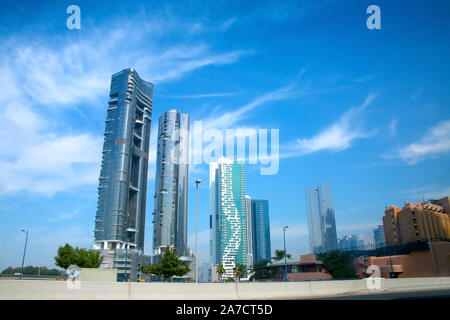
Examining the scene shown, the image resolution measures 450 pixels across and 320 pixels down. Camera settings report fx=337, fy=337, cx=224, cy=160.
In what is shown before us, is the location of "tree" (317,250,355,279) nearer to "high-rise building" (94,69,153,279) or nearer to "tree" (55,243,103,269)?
"tree" (55,243,103,269)

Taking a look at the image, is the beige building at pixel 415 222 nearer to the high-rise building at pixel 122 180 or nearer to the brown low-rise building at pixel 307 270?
the brown low-rise building at pixel 307 270

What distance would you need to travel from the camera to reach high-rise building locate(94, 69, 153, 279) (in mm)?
162250

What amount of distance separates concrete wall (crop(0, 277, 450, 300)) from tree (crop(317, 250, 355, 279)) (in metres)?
47.3

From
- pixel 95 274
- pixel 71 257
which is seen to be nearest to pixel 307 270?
pixel 71 257

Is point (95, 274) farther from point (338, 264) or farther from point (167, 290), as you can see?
point (338, 264)

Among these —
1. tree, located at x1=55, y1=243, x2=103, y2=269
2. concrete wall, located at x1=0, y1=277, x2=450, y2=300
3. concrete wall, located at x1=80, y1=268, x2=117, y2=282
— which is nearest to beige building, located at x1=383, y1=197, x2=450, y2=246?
concrete wall, located at x1=0, y1=277, x2=450, y2=300

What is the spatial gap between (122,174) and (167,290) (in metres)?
154

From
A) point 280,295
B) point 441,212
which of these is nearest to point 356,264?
point 441,212

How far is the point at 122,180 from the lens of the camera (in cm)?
16562

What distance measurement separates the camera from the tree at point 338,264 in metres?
71.6

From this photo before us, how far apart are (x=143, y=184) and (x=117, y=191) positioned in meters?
32.6

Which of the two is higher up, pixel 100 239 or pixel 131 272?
pixel 100 239
